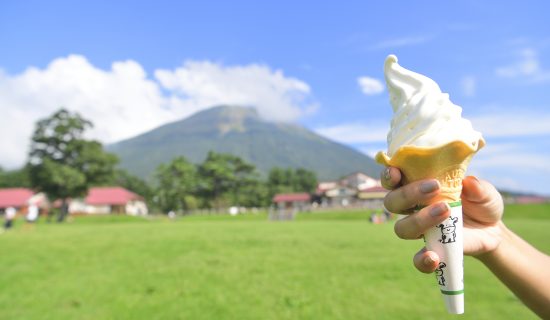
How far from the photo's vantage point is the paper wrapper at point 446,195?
6.68ft

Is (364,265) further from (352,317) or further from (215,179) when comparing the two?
(215,179)

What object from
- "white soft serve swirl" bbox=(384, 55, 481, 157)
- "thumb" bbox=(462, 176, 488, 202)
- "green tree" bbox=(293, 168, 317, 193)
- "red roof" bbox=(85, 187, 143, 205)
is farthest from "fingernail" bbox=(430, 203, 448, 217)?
"green tree" bbox=(293, 168, 317, 193)

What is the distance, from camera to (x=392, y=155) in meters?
2.23

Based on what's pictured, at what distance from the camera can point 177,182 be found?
74.6m

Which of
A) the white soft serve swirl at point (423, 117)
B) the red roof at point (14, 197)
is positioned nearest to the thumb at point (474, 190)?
the white soft serve swirl at point (423, 117)

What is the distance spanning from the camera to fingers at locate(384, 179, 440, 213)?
187cm

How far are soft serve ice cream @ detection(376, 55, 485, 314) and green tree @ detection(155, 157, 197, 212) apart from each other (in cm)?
7231

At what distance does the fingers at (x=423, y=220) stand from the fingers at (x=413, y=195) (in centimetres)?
5

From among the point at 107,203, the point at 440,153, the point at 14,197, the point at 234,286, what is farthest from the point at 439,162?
A: the point at 14,197

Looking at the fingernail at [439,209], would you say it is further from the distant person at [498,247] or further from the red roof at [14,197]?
the red roof at [14,197]

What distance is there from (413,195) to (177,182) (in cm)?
7516

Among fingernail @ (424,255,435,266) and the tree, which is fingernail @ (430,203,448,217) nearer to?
fingernail @ (424,255,435,266)

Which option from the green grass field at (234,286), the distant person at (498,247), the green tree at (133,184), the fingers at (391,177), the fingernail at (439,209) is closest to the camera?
the fingernail at (439,209)

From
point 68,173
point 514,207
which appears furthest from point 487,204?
point 68,173
